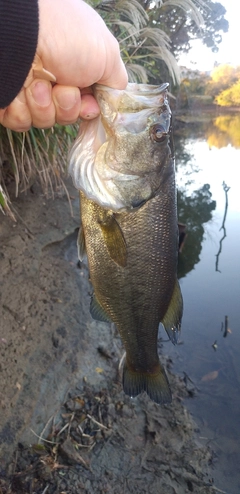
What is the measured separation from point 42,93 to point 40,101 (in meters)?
0.03

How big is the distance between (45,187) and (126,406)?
2.69m

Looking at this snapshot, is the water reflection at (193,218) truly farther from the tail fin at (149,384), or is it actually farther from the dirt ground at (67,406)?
the tail fin at (149,384)

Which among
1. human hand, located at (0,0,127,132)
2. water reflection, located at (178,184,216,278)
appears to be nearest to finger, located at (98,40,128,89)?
human hand, located at (0,0,127,132)

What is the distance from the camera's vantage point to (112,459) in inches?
124

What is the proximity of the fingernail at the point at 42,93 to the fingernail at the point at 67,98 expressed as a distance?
0.04 meters

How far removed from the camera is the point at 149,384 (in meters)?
2.37

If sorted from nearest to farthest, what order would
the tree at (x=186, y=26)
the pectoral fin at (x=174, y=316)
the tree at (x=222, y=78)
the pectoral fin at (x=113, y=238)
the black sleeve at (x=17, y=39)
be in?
1. the black sleeve at (x=17, y=39)
2. the pectoral fin at (x=113, y=238)
3. the pectoral fin at (x=174, y=316)
4. the tree at (x=186, y=26)
5. the tree at (x=222, y=78)

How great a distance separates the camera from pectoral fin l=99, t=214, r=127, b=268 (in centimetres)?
177

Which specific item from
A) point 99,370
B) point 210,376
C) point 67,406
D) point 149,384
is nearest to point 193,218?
point 210,376

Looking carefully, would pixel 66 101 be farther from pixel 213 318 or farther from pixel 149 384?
pixel 213 318

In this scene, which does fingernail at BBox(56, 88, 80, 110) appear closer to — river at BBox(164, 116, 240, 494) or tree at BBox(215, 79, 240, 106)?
river at BBox(164, 116, 240, 494)

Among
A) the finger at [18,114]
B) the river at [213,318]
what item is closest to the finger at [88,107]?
the finger at [18,114]

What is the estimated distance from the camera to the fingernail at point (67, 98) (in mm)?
1400

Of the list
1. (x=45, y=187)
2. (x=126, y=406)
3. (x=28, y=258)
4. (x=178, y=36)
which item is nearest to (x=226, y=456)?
(x=126, y=406)
